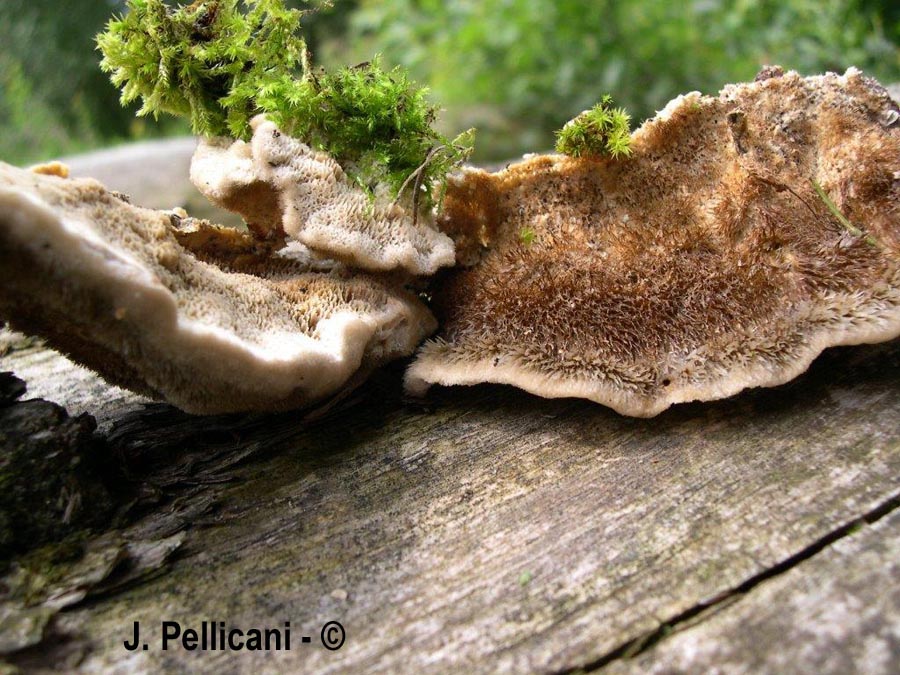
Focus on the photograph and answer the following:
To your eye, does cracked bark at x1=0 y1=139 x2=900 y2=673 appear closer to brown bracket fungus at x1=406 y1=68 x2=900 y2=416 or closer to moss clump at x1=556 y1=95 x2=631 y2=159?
brown bracket fungus at x1=406 y1=68 x2=900 y2=416

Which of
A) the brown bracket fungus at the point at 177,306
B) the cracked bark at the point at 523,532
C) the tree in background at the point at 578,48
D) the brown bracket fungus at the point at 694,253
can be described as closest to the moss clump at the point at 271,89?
the brown bracket fungus at the point at 694,253

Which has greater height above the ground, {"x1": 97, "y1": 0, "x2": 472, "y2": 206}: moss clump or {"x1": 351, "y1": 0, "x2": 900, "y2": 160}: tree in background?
{"x1": 351, "y1": 0, "x2": 900, "y2": 160}: tree in background

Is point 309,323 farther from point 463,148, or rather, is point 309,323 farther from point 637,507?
point 637,507

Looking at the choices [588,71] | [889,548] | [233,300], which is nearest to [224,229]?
[233,300]

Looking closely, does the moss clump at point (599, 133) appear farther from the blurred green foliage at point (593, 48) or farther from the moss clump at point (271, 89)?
the blurred green foliage at point (593, 48)

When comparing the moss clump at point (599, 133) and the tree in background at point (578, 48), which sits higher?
the tree in background at point (578, 48)

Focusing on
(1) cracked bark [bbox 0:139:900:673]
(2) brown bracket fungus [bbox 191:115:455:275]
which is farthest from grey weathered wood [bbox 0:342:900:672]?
(2) brown bracket fungus [bbox 191:115:455:275]
